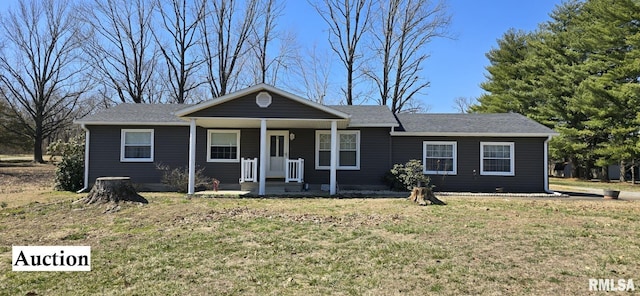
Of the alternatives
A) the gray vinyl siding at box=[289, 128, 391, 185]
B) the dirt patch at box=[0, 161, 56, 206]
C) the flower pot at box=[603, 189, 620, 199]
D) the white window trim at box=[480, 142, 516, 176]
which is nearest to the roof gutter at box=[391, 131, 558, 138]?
the white window trim at box=[480, 142, 516, 176]

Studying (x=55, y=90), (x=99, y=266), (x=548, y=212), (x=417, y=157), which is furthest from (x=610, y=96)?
(x=55, y=90)

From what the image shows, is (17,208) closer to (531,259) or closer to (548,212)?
(531,259)

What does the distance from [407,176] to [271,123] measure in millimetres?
5337

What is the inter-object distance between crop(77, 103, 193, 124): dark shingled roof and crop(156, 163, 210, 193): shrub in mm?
1821

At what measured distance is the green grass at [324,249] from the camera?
418 cm

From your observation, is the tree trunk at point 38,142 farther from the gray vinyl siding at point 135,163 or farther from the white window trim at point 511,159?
the white window trim at point 511,159

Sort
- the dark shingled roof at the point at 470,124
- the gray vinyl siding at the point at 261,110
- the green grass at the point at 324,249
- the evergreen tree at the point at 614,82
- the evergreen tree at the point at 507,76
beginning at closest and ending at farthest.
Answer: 1. the green grass at the point at 324,249
2. the gray vinyl siding at the point at 261,110
3. the dark shingled roof at the point at 470,124
4. the evergreen tree at the point at 614,82
5. the evergreen tree at the point at 507,76

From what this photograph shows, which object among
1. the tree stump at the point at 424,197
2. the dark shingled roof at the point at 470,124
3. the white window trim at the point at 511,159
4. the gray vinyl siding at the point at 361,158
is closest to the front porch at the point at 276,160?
the gray vinyl siding at the point at 361,158

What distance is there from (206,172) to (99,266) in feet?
33.7

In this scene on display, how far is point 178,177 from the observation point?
14156 mm

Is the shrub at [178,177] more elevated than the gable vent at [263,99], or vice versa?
the gable vent at [263,99]

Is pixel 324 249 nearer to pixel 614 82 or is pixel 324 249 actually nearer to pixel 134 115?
pixel 134 115

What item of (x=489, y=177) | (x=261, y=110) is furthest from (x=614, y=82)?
(x=261, y=110)

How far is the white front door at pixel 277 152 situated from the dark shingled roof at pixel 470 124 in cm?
459
